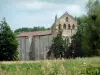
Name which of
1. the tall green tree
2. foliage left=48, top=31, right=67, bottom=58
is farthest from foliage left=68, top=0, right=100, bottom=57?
foliage left=48, top=31, right=67, bottom=58

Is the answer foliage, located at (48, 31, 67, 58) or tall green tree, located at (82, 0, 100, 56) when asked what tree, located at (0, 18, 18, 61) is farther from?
tall green tree, located at (82, 0, 100, 56)

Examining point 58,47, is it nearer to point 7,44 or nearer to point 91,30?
point 7,44

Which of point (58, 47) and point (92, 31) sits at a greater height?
point (92, 31)

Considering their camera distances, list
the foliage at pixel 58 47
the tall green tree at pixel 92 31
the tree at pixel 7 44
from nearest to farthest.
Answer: the tall green tree at pixel 92 31 < the tree at pixel 7 44 < the foliage at pixel 58 47

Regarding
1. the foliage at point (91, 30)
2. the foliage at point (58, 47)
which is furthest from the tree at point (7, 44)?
the foliage at point (91, 30)

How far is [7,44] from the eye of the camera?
186 ft

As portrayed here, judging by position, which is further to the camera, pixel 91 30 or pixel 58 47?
pixel 58 47

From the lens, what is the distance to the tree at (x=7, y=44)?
54094 mm

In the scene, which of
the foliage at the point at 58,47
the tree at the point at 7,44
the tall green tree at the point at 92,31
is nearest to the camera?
the tall green tree at the point at 92,31

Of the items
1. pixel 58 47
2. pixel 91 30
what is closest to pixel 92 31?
pixel 91 30

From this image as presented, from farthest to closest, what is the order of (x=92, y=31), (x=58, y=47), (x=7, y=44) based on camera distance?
(x=58, y=47), (x=7, y=44), (x=92, y=31)

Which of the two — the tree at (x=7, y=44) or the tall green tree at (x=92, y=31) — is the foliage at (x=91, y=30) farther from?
the tree at (x=7, y=44)

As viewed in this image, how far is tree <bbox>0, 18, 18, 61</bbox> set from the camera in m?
54.1

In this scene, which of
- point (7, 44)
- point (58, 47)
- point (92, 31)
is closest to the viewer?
point (92, 31)
